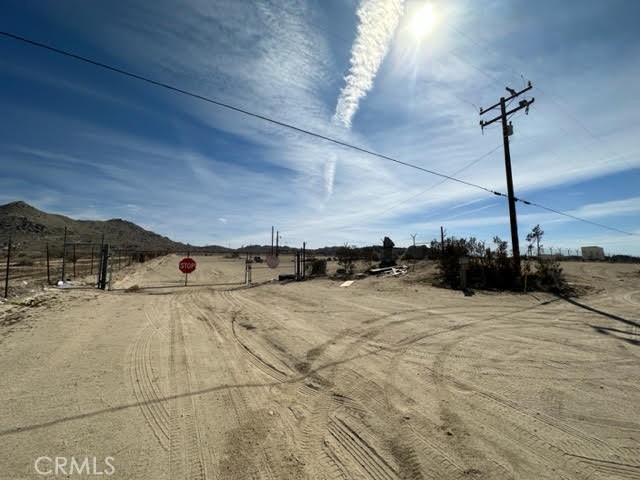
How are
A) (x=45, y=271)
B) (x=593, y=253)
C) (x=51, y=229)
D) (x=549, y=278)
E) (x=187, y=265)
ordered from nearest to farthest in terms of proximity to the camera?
(x=549, y=278) → (x=187, y=265) → (x=45, y=271) → (x=593, y=253) → (x=51, y=229)

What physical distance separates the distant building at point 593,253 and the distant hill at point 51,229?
91938 mm

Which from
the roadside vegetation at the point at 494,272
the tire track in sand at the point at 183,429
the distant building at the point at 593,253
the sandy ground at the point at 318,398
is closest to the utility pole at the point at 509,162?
the roadside vegetation at the point at 494,272

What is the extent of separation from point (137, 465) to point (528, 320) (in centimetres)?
994

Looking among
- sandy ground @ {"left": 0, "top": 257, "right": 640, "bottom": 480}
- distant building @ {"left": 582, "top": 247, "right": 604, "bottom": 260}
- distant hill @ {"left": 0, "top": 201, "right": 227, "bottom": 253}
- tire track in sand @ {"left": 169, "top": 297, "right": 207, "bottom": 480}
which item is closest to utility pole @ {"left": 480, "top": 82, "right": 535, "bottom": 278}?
sandy ground @ {"left": 0, "top": 257, "right": 640, "bottom": 480}

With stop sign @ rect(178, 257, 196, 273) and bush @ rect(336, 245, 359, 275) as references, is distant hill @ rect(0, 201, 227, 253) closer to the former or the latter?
stop sign @ rect(178, 257, 196, 273)

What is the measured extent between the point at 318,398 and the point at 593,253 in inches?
2752

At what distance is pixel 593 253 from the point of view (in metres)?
53.1

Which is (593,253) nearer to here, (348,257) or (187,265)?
(348,257)

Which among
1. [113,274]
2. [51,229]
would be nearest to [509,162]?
[113,274]

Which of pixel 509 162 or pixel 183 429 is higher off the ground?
pixel 509 162

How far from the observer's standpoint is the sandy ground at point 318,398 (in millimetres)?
2736

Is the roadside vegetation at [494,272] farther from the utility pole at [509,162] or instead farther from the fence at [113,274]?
the fence at [113,274]

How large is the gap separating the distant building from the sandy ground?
60.5 metres

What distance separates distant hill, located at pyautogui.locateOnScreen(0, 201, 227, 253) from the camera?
2804 inches
